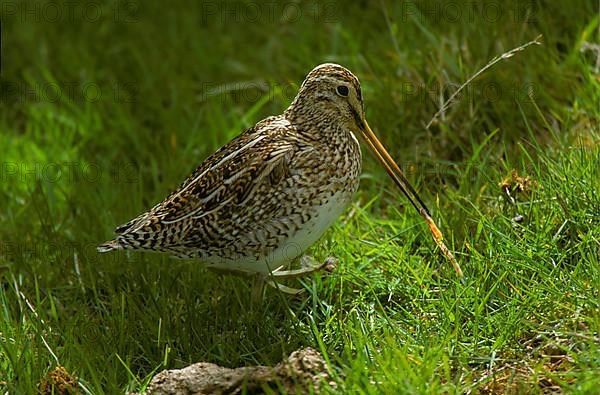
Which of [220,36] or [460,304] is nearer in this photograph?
[460,304]

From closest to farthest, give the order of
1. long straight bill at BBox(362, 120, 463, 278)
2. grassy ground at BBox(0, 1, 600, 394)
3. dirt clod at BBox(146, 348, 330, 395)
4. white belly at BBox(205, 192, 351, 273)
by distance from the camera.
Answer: dirt clod at BBox(146, 348, 330, 395), grassy ground at BBox(0, 1, 600, 394), white belly at BBox(205, 192, 351, 273), long straight bill at BBox(362, 120, 463, 278)

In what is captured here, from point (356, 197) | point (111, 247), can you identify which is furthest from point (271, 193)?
point (356, 197)

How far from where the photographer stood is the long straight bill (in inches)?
184

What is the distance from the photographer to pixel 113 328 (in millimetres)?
4621

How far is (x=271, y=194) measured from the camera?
4508 millimetres

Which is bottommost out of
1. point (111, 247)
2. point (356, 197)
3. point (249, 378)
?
point (356, 197)

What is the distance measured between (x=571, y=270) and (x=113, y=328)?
2092 millimetres

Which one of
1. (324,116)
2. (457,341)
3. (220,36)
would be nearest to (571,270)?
(457,341)

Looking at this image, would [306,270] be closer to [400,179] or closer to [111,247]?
[400,179]

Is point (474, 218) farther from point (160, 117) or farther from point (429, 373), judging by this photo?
point (160, 117)

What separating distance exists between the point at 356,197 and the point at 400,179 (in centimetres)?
59

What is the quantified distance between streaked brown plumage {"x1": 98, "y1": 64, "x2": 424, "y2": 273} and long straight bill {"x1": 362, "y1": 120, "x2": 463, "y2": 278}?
10 cm

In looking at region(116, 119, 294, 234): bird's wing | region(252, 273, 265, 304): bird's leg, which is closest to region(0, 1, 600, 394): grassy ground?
region(252, 273, 265, 304): bird's leg

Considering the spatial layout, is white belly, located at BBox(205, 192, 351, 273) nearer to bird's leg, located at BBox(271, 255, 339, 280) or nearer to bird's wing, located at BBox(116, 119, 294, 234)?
bird's leg, located at BBox(271, 255, 339, 280)
